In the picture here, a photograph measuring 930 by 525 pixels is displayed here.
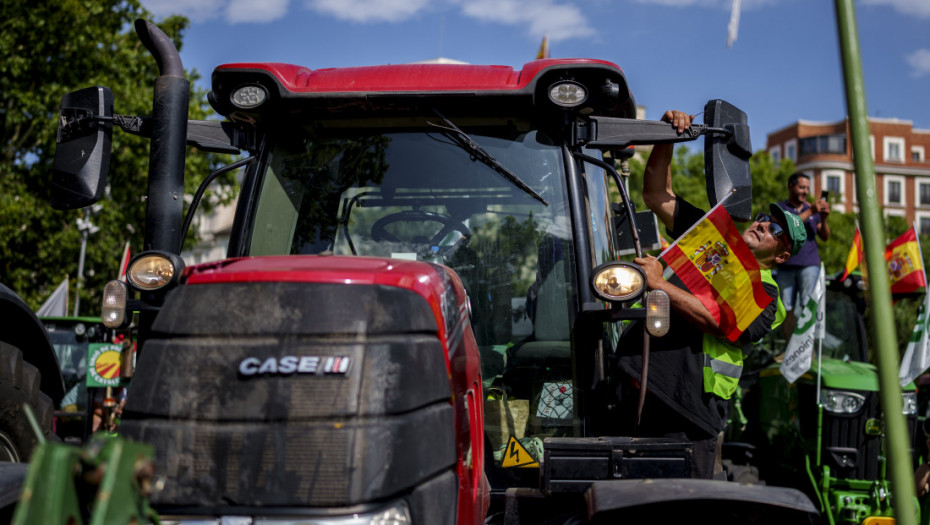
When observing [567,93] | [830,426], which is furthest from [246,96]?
[830,426]

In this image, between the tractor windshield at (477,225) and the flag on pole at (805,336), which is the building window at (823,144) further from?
the tractor windshield at (477,225)

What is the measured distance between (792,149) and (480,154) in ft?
271

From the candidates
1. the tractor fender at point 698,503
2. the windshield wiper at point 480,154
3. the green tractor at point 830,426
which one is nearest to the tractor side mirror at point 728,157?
the windshield wiper at point 480,154

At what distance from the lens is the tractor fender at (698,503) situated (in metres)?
2.79

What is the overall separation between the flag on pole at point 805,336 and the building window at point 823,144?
74.7 meters

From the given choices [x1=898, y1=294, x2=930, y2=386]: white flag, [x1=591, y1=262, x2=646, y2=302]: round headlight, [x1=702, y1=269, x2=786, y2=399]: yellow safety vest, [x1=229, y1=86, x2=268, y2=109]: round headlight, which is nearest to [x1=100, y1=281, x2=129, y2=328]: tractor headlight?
[x1=229, y1=86, x2=268, y2=109]: round headlight

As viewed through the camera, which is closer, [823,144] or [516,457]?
[516,457]

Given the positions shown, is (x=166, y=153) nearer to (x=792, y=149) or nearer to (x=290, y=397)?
(x=290, y=397)

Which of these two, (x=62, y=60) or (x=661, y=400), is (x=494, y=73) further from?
(x=62, y=60)

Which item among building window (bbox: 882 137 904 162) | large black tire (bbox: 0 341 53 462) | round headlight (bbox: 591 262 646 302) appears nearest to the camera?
round headlight (bbox: 591 262 646 302)

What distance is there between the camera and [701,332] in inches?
167

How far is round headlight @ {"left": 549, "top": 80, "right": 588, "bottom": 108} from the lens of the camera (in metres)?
4.00

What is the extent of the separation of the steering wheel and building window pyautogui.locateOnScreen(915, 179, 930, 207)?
85123mm

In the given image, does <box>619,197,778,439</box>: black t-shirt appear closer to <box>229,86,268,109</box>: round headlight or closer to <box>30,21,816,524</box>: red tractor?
<box>30,21,816,524</box>: red tractor
